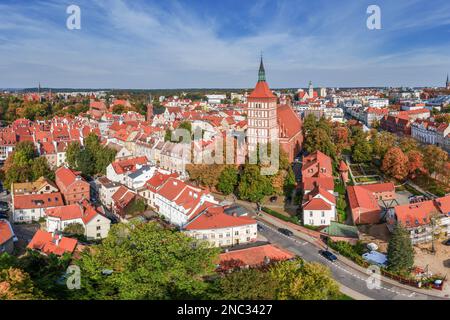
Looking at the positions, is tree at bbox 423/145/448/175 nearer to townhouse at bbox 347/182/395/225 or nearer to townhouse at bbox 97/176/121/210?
townhouse at bbox 347/182/395/225

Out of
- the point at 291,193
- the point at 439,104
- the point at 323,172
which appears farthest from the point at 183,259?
the point at 439,104

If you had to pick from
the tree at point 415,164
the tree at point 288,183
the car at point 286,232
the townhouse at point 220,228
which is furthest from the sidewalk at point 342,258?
the tree at point 415,164

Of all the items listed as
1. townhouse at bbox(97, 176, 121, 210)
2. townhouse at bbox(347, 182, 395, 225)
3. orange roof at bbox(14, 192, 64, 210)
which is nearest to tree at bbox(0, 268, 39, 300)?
orange roof at bbox(14, 192, 64, 210)

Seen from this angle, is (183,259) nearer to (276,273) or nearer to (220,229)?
(276,273)

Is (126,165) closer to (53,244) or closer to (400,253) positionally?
(53,244)

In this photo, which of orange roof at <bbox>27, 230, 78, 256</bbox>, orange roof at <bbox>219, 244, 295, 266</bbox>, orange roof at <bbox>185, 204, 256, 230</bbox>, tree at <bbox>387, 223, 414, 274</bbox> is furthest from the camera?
orange roof at <bbox>185, 204, 256, 230</bbox>
